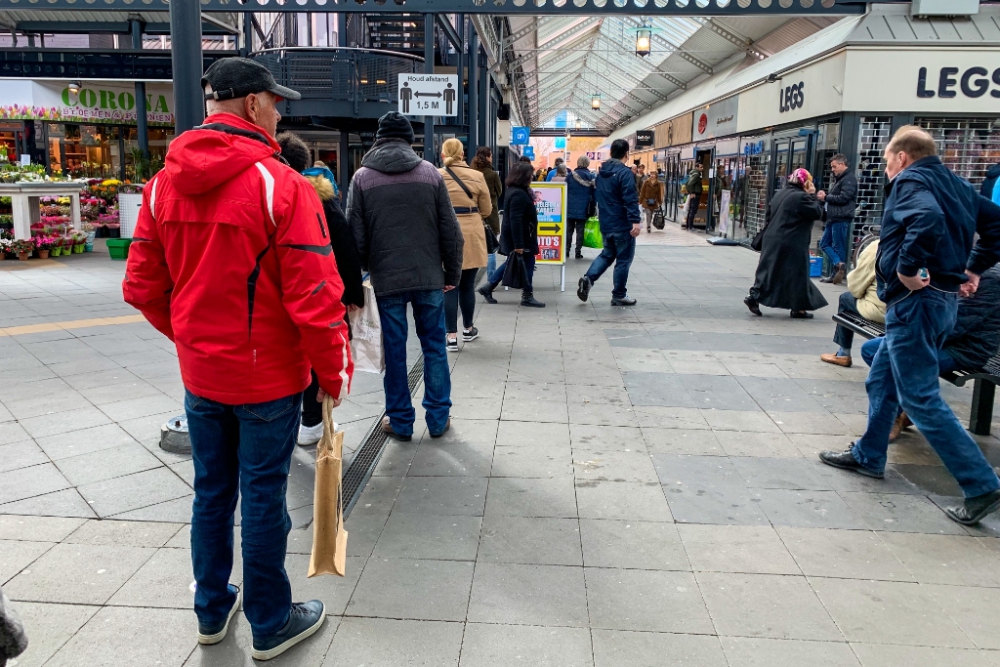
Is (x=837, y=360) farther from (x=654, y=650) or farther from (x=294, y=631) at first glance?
(x=294, y=631)

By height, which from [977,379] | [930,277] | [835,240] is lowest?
[977,379]

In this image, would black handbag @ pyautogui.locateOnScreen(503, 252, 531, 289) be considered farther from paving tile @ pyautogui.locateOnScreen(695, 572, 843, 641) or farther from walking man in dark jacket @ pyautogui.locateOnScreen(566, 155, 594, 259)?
paving tile @ pyautogui.locateOnScreen(695, 572, 843, 641)

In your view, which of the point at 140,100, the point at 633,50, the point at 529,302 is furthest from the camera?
the point at 633,50

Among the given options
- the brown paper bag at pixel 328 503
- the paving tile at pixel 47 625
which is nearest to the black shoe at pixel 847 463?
the brown paper bag at pixel 328 503

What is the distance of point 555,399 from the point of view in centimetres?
577

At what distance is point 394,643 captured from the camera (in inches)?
111

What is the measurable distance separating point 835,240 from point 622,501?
9476 mm

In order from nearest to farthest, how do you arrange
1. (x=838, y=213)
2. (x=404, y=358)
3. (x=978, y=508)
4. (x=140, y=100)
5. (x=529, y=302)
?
(x=978, y=508) < (x=404, y=358) < (x=529, y=302) < (x=838, y=213) < (x=140, y=100)

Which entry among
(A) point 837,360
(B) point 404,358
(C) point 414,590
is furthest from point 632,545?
(A) point 837,360

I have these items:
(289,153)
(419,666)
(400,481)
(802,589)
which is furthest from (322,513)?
(289,153)

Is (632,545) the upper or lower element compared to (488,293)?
lower

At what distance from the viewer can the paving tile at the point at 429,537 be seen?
11.4 feet

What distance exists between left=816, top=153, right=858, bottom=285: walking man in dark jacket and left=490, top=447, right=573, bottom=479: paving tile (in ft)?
28.1

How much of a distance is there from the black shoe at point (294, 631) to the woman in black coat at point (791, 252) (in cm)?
699
